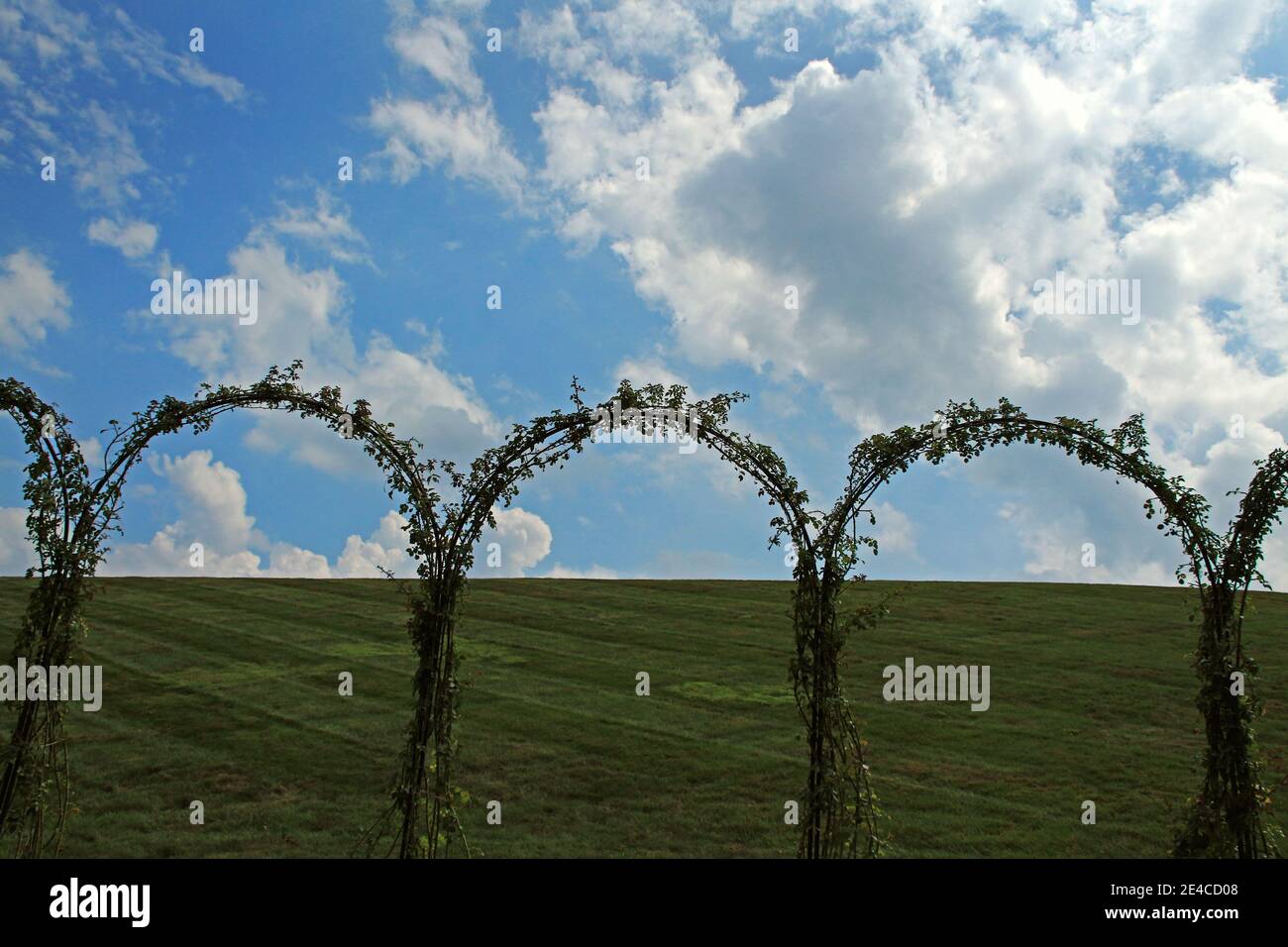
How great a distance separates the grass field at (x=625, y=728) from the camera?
31.7ft

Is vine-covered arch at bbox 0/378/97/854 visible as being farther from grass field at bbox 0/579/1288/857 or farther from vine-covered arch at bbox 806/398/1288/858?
vine-covered arch at bbox 806/398/1288/858

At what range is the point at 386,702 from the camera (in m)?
14.8

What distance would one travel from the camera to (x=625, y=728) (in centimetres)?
1330

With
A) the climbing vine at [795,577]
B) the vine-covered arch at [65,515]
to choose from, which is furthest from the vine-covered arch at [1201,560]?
the vine-covered arch at [65,515]

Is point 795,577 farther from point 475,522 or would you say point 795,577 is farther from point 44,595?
point 44,595

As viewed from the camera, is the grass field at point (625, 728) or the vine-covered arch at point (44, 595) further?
the grass field at point (625, 728)

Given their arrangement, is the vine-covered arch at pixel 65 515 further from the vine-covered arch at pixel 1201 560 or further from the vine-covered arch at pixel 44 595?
the vine-covered arch at pixel 1201 560

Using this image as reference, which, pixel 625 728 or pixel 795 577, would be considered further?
pixel 625 728

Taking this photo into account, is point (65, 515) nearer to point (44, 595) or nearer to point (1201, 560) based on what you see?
point (44, 595)

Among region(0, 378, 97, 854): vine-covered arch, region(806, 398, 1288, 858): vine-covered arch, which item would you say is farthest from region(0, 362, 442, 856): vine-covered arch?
region(806, 398, 1288, 858): vine-covered arch
